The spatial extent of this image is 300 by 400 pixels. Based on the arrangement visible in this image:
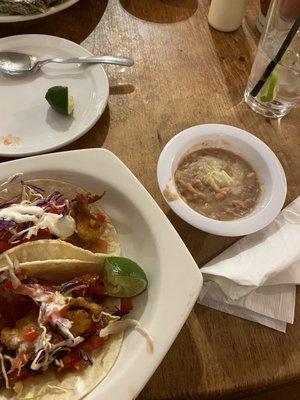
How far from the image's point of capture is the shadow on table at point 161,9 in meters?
1.93

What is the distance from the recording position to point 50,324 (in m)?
1.03

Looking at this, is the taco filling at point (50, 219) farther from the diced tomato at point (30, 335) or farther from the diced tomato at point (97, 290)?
the diced tomato at point (30, 335)

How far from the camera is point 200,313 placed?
1.21 meters

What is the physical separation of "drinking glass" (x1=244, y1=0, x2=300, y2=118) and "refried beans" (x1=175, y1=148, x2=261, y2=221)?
1.05 feet

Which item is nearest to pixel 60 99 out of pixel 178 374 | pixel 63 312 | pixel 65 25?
pixel 65 25

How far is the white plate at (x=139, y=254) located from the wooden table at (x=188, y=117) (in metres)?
0.16

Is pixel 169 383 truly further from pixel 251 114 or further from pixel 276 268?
pixel 251 114

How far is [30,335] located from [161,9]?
1.46 m

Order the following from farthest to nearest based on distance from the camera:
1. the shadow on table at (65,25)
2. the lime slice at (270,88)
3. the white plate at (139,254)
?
the shadow on table at (65,25) < the lime slice at (270,88) < the white plate at (139,254)

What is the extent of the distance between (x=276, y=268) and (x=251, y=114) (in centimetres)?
65

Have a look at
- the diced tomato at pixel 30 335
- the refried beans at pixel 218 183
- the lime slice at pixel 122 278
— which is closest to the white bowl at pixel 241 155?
the refried beans at pixel 218 183

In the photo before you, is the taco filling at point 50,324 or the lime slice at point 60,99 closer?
the taco filling at point 50,324

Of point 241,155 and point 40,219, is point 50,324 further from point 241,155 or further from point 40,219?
point 241,155

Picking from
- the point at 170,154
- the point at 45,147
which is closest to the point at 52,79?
the point at 45,147
